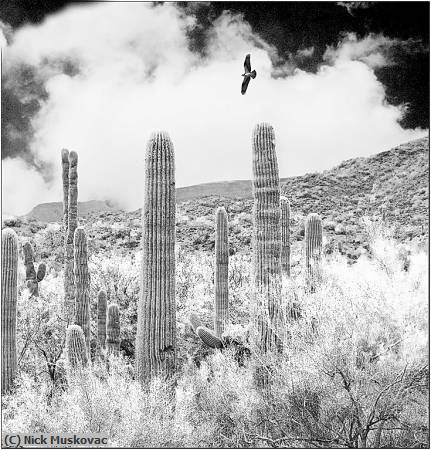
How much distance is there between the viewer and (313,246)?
39.3 feet

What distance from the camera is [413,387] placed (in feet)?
22.8

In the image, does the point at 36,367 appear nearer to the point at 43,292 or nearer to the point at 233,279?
the point at 43,292

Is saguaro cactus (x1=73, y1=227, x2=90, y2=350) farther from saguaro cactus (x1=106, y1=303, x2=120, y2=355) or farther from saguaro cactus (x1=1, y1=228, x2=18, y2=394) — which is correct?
saguaro cactus (x1=1, y1=228, x2=18, y2=394)

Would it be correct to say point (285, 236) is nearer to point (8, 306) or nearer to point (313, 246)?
point (313, 246)

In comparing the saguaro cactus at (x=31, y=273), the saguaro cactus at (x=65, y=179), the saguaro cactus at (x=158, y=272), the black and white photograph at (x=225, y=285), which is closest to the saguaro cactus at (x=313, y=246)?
the black and white photograph at (x=225, y=285)

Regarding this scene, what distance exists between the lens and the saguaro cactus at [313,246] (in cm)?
1143

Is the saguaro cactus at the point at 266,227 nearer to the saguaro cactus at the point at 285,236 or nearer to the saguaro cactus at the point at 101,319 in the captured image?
the saguaro cactus at the point at 285,236

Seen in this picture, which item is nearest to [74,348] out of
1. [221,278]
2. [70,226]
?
[221,278]

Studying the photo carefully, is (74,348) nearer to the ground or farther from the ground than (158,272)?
nearer to the ground

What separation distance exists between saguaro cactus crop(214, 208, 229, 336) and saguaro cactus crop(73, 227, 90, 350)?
229cm

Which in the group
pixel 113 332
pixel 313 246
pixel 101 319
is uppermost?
Answer: pixel 313 246

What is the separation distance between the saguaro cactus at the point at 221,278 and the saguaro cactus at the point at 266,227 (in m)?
2.50

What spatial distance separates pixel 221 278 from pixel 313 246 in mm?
1997

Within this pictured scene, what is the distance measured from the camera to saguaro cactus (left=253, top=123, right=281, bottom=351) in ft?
27.6
